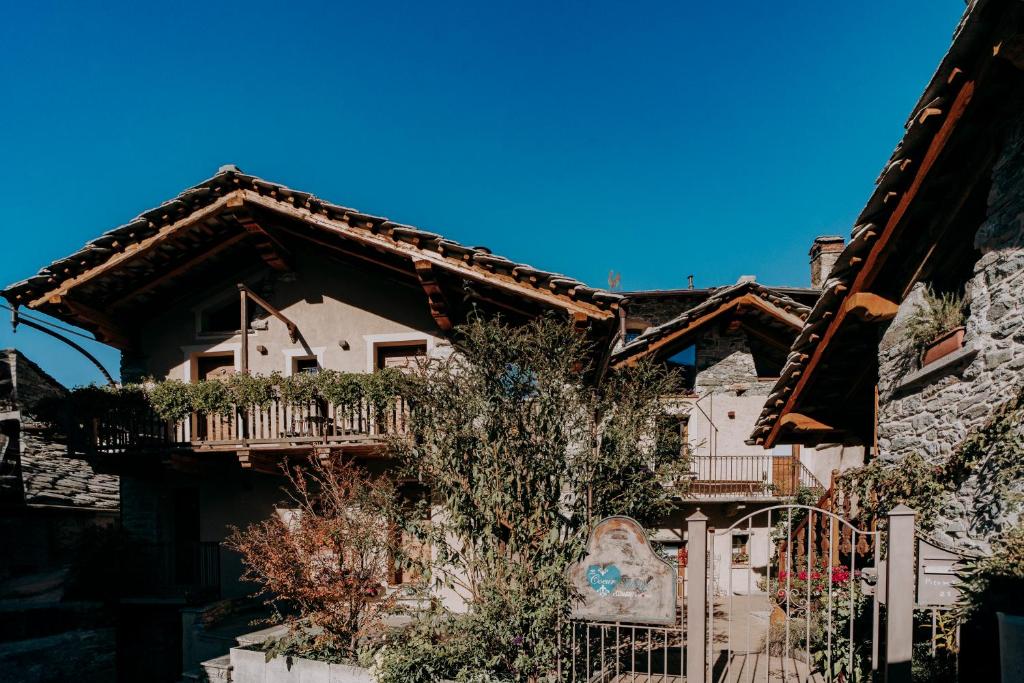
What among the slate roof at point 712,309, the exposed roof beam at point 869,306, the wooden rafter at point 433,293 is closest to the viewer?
the exposed roof beam at point 869,306

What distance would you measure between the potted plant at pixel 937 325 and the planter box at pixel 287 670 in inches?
278

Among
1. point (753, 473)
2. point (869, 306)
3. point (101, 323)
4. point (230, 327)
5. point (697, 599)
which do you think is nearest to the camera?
point (697, 599)

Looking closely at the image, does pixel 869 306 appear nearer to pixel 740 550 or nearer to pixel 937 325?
pixel 937 325

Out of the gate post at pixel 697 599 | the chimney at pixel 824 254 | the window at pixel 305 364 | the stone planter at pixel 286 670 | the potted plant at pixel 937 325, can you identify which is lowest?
the stone planter at pixel 286 670

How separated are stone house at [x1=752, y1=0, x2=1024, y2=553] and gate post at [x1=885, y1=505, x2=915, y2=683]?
1.30 meters

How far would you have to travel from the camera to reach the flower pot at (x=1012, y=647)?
13.8 feet

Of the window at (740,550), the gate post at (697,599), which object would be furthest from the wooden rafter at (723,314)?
the gate post at (697,599)

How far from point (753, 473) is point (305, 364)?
11.8m

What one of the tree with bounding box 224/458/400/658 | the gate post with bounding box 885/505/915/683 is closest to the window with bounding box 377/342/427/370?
the tree with bounding box 224/458/400/658

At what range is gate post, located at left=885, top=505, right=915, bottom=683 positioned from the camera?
16.9ft

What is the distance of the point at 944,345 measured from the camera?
6883 mm

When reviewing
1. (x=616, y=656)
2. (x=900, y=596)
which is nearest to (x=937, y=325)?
(x=900, y=596)

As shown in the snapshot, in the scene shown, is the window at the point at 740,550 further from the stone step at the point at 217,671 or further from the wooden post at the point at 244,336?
the stone step at the point at 217,671

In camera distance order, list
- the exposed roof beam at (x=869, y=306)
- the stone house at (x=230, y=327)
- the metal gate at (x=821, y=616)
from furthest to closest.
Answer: the stone house at (x=230, y=327) < the exposed roof beam at (x=869, y=306) < the metal gate at (x=821, y=616)
